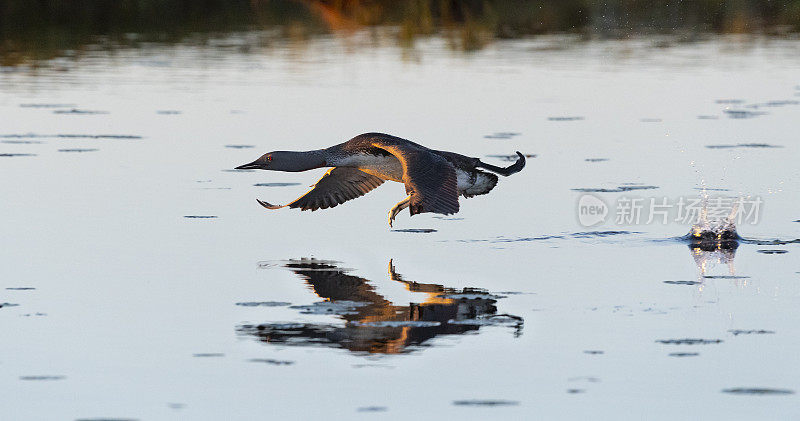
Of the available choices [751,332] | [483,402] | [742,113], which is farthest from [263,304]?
[742,113]

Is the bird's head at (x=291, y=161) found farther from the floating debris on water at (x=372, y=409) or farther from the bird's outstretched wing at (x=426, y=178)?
the floating debris on water at (x=372, y=409)

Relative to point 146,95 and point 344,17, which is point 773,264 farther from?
point 344,17

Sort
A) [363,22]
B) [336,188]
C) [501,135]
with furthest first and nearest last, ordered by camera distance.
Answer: [363,22], [501,135], [336,188]

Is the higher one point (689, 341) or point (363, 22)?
point (363, 22)

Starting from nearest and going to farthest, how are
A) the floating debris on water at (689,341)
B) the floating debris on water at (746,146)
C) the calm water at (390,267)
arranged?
the calm water at (390,267), the floating debris on water at (689,341), the floating debris on water at (746,146)

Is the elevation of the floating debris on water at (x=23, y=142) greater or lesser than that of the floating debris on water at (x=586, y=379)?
lesser

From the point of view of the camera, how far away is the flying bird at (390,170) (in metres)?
8.54

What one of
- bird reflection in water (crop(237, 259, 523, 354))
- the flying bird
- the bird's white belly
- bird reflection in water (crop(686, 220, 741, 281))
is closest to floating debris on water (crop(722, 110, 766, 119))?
bird reflection in water (crop(686, 220, 741, 281))

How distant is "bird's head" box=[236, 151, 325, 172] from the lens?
9609 millimetres

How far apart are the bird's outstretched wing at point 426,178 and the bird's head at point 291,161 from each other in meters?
0.46

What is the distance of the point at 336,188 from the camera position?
33.1 feet

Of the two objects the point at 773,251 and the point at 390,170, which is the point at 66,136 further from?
the point at 773,251

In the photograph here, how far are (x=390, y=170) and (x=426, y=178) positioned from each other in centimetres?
97

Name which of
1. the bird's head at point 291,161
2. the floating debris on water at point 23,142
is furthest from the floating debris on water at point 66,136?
the bird's head at point 291,161
